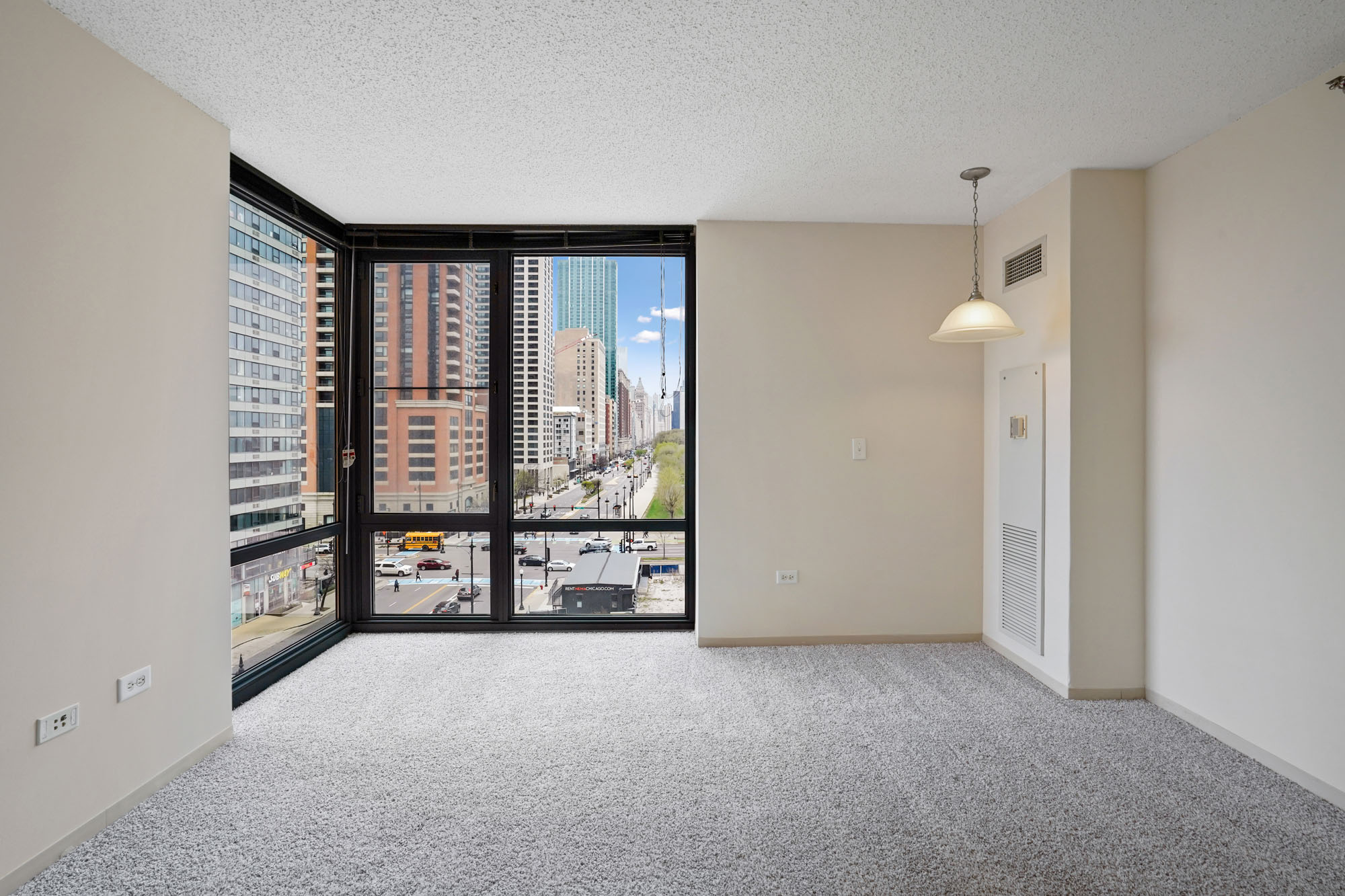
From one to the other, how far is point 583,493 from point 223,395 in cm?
213

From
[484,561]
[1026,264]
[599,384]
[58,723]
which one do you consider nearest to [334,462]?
[484,561]

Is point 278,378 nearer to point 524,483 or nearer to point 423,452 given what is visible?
point 423,452

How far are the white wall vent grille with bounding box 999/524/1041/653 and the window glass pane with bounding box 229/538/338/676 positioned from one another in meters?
3.99

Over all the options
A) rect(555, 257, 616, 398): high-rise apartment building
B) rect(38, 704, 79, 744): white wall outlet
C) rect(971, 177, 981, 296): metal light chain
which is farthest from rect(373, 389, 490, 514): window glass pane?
rect(971, 177, 981, 296): metal light chain

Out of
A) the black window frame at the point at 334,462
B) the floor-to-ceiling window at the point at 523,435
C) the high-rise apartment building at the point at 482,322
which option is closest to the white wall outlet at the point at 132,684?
the black window frame at the point at 334,462

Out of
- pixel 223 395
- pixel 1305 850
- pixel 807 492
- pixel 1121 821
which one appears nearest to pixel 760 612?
pixel 807 492

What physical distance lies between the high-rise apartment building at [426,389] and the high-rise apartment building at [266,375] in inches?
19.3

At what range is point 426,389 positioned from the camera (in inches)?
158

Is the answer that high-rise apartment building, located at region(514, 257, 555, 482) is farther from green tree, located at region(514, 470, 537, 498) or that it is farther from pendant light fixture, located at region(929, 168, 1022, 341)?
pendant light fixture, located at region(929, 168, 1022, 341)

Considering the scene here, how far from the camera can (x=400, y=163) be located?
9.77ft

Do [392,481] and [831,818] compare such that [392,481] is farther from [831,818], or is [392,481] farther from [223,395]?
[831,818]

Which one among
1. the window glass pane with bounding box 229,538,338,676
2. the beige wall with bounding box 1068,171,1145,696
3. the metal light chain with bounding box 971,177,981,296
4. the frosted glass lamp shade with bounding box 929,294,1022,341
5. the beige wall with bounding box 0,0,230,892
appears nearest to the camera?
the beige wall with bounding box 0,0,230,892

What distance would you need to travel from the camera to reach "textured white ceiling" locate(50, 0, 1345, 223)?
1934 mm

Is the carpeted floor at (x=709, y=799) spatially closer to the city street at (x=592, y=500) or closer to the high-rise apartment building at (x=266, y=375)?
the high-rise apartment building at (x=266, y=375)
